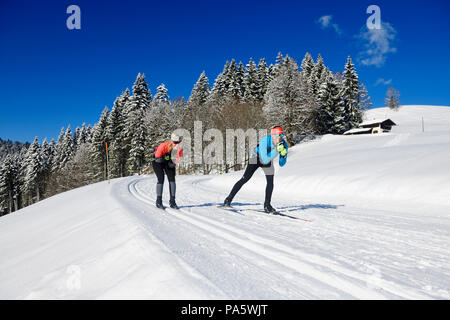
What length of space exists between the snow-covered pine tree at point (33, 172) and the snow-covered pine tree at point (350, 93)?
66628mm

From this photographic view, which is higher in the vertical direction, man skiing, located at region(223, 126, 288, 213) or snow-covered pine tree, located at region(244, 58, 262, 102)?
snow-covered pine tree, located at region(244, 58, 262, 102)

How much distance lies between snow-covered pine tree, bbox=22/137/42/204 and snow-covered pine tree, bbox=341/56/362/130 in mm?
66628

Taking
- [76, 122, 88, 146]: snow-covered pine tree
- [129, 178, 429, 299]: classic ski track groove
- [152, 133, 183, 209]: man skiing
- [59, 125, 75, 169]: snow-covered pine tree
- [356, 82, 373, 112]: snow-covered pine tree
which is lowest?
[129, 178, 429, 299]: classic ski track groove

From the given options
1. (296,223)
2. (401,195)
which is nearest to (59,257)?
(296,223)

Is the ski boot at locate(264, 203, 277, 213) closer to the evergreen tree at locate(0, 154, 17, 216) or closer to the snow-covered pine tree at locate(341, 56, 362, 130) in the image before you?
the snow-covered pine tree at locate(341, 56, 362, 130)

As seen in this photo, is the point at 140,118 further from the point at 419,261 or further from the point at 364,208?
the point at 419,261

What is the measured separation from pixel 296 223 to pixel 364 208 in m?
2.88

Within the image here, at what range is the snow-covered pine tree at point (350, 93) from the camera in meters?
49.5

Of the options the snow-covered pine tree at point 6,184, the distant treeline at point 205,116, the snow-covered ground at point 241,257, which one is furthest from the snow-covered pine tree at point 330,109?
the snow-covered pine tree at point 6,184

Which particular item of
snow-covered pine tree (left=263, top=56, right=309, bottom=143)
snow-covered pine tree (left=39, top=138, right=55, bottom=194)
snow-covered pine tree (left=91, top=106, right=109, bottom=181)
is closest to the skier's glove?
snow-covered pine tree (left=263, top=56, right=309, bottom=143)

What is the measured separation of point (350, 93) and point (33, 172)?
228 feet

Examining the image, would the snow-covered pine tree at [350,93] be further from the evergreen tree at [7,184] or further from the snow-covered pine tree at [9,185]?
the evergreen tree at [7,184]

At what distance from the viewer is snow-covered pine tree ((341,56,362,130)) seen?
49.5 meters
